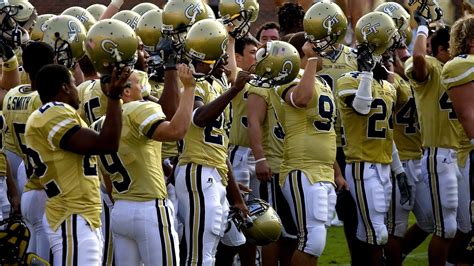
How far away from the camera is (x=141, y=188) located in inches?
265

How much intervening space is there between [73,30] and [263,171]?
205 centimetres

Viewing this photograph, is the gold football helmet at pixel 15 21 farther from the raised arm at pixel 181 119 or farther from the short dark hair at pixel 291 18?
the short dark hair at pixel 291 18

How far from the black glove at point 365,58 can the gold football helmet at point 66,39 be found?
2.18m

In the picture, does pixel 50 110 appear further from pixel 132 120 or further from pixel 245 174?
pixel 245 174

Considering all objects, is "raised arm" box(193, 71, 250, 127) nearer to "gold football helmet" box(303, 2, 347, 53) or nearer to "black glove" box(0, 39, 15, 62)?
"gold football helmet" box(303, 2, 347, 53)

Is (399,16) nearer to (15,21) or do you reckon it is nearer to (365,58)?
(365,58)

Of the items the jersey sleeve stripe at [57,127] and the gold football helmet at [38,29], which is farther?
the gold football helmet at [38,29]

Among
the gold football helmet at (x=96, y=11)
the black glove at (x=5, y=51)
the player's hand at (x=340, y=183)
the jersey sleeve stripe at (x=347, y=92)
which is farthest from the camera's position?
the gold football helmet at (x=96, y=11)

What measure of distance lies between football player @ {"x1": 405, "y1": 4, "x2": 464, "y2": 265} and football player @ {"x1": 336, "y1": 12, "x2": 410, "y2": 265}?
0.35m

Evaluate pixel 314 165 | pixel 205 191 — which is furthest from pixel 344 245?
pixel 205 191

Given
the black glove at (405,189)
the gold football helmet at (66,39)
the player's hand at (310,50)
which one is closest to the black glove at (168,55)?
the gold football helmet at (66,39)

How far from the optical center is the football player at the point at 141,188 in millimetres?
6625

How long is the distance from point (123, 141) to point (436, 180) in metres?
3.25

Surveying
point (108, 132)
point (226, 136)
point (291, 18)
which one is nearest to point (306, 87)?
point (226, 136)
